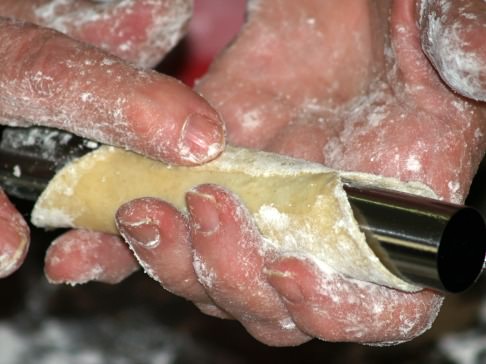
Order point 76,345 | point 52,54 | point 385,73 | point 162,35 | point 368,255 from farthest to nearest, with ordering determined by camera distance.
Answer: point 76,345 < point 162,35 < point 385,73 < point 52,54 < point 368,255

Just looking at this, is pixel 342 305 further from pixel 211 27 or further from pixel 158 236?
pixel 211 27

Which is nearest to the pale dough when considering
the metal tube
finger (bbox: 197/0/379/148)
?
the metal tube

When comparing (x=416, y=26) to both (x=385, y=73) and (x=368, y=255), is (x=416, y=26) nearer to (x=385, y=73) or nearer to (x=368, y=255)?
(x=385, y=73)

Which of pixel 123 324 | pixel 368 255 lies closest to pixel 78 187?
pixel 368 255

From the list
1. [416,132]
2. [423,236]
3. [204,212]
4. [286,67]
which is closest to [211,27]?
[286,67]

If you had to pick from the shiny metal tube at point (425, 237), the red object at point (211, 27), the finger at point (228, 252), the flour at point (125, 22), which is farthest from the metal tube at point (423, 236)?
the red object at point (211, 27)

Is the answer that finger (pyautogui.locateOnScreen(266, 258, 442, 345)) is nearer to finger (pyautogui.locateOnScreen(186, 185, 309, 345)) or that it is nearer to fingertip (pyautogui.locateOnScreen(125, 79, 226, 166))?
finger (pyautogui.locateOnScreen(186, 185, 309, 345))

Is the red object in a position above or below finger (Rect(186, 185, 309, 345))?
below
